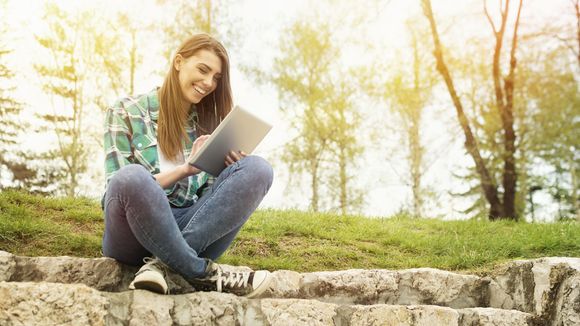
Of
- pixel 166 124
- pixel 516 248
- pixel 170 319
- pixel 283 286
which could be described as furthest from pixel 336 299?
pixel 516 248

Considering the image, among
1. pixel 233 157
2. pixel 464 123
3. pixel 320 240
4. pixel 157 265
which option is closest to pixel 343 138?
pixel 464 123

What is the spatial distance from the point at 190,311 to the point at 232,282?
0.87ft

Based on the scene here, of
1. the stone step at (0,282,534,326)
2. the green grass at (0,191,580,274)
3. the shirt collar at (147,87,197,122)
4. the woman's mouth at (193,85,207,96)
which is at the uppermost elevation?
the woman's mouth at (193,85,207,96)

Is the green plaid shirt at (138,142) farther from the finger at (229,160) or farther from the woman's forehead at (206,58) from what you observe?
the woman's forehead at (206,58)

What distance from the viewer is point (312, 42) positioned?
52.8ft

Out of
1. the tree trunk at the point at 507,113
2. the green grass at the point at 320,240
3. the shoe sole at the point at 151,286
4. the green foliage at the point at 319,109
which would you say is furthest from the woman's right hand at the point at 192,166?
the green foliage at the point at 319,109

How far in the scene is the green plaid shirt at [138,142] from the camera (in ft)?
9.21

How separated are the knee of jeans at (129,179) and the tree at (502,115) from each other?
7675 mm

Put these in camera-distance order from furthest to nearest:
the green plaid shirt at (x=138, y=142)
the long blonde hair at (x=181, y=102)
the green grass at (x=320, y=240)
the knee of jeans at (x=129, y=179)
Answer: the green grass at (x=320, y=240), the long blonde hair at (x=181, y=102), the green plaid shirt at (x=138, y=142), the knee of jeans at (x=129, y=179)

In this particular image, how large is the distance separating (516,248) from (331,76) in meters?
12.0

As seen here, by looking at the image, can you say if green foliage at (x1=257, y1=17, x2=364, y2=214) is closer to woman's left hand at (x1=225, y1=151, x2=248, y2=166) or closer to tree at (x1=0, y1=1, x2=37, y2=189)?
tree at (x1=0, y1=1, x2=37, y2=189)

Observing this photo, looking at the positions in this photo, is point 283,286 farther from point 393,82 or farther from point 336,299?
point 393,82

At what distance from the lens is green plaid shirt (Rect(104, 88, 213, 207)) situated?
2.81 meters

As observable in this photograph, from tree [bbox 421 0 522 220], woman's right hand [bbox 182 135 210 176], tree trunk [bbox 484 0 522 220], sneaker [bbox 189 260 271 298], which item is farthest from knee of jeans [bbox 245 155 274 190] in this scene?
tree trunk [bbox 484 0 522 220]
